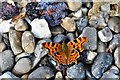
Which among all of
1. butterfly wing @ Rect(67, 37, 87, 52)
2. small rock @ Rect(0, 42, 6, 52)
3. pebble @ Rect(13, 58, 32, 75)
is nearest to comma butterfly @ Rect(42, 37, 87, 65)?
butterfly wing @ Rect(67, 37, 87, 52)

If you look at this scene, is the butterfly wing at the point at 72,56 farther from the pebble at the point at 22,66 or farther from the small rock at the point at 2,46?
the small rock at the point at 2,46

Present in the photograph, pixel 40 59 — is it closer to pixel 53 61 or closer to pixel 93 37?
pixel 53 61

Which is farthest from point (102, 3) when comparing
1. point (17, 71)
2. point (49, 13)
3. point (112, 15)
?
point (17, 71)

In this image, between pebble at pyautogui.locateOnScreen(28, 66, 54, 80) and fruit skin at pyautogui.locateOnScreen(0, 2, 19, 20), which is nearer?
pebble at pyautogui.locateOnScreen(28, 66, 54, 80)

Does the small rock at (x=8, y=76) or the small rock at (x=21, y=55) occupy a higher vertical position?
the small rock at (x=21, y=55)

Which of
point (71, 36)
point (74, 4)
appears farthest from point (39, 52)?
point (74, 4)

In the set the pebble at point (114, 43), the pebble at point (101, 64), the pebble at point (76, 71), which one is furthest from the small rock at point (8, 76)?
the pebble at point (114, 43)

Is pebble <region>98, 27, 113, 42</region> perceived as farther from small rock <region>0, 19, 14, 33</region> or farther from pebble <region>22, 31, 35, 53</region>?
small rock <region>0, 19, 14, 33</region>
